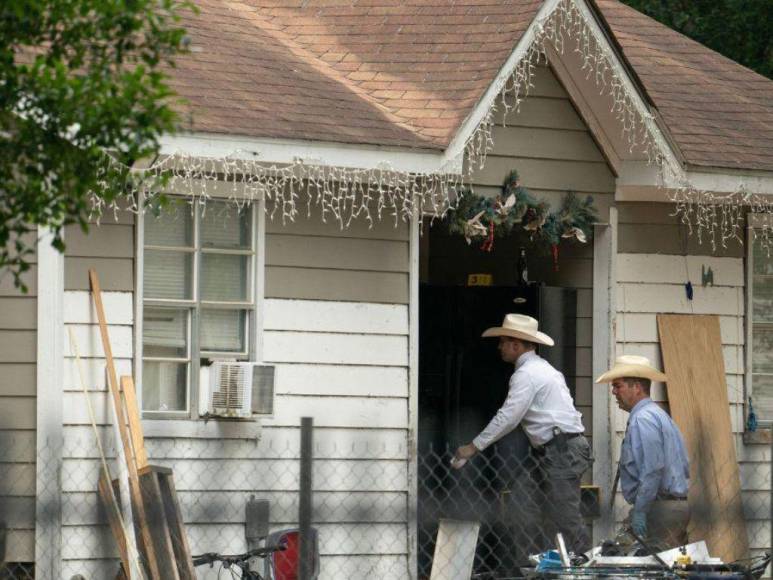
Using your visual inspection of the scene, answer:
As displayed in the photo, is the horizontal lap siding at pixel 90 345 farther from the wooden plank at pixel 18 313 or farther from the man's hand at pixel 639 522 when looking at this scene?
the man's hand at pixel 639 522

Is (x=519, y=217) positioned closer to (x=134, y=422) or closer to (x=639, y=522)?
(x=639, y=522)

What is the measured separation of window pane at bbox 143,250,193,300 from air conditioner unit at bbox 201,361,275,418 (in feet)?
1.70

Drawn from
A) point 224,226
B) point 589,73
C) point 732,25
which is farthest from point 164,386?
point 732,25

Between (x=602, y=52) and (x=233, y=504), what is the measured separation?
12.4 feet

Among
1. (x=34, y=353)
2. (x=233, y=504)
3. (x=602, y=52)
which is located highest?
(x=602, y=52)

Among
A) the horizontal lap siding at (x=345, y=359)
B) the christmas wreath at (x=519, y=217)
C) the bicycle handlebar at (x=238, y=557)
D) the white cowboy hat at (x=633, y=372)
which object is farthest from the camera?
the christmas wreath at (x=519, y=217)

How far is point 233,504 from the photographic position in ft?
35.0

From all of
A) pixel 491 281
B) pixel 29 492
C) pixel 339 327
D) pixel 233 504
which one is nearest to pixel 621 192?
pixel 491 281

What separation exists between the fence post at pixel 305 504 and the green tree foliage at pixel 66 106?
3.98 ft

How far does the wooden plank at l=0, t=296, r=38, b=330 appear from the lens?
1020cm

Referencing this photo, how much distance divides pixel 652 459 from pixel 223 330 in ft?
9.22

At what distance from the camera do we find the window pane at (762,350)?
13.3 m

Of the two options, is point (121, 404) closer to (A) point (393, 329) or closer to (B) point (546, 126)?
(A) point (393, 329)

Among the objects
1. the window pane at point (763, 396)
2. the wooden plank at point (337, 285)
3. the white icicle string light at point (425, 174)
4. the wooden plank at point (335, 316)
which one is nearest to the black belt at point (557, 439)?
the wooden plank at point (335, 316)
